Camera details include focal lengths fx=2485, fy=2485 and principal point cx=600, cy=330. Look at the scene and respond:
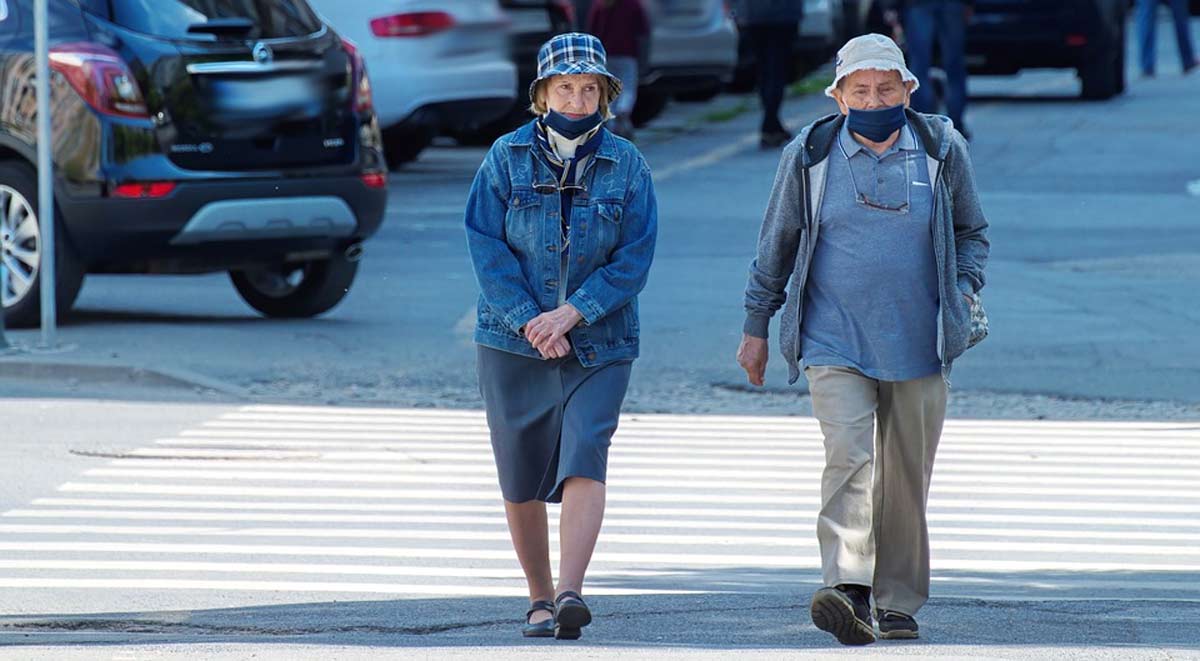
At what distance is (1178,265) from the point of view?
50.5 feet

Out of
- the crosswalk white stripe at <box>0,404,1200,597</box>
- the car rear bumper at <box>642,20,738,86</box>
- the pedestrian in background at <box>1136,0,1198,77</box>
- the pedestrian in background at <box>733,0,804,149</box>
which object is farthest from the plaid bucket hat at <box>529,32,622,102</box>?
the pedestrian in background at <box>1136,0,1198,77</box>

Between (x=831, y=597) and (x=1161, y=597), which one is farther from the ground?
(x=831, y=597)

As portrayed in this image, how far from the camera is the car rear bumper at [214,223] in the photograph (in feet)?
39.8

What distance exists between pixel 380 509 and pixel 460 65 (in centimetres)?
1049

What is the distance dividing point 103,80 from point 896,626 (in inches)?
271

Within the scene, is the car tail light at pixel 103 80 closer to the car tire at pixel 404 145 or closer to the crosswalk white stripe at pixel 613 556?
the crosswalk white stripe at pixel 613 556

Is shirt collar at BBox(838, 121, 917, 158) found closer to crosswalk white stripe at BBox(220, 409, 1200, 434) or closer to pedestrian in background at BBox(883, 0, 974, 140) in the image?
crosswalk white stripe at BBox(220, 409, 1200, 434)

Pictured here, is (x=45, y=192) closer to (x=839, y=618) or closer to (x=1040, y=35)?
(x=839, y=618)

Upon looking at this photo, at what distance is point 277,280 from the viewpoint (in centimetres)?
1358

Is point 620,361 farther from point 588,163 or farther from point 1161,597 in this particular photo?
point 1161,597

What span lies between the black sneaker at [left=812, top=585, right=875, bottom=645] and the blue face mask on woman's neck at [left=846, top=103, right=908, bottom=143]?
1.13 m

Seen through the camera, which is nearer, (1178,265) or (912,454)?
(912,454)

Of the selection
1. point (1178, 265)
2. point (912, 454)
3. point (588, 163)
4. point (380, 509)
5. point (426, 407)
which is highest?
point (588, 163)

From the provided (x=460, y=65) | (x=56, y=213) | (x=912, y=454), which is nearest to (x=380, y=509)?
(x=912, y=454)
